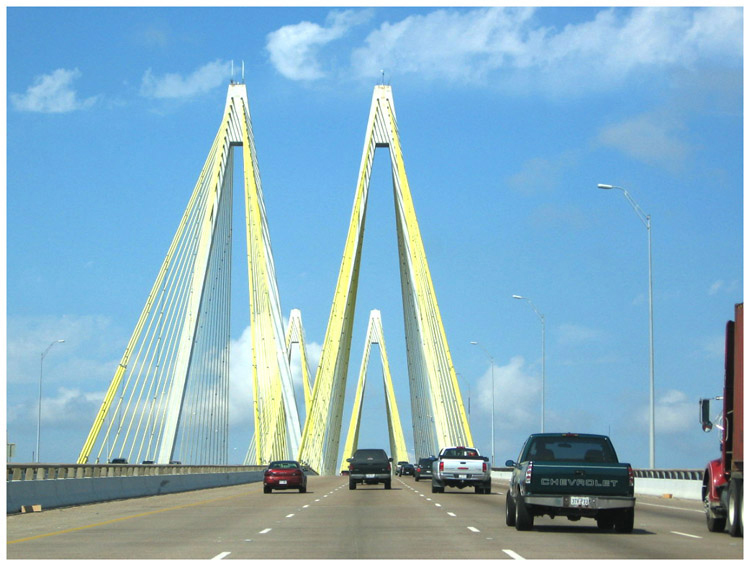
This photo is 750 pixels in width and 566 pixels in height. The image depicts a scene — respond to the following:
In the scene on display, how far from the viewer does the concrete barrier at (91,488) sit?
31781mm

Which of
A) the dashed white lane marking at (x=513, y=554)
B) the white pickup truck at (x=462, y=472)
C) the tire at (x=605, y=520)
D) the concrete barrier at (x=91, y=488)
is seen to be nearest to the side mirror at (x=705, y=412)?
the tire at (x=605, y=520)

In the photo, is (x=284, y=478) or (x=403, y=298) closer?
(x=284, y=478)

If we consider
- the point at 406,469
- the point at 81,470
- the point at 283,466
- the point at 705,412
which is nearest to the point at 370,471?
the point at 283,466

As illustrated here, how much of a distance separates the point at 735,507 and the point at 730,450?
116 cm

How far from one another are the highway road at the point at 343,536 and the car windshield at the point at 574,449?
1.28m

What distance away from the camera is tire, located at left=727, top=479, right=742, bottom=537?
21.0 m

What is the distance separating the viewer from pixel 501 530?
23.1 meters

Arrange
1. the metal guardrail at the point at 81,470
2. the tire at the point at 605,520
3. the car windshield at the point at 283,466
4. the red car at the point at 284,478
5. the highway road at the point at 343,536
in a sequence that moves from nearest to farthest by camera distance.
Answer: the highway road at the point at 343,536 → the tire at the point at 605,520 → the metal guardrail at the point at 81,470 → the red car at the point at 284,478 → the car windshield at the point at 283,466

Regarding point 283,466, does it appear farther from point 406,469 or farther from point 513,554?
point 406,469

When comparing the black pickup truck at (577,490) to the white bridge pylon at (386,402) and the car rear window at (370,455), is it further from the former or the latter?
the white bridge pylon at (386,402)

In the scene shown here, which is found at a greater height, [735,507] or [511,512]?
[735,507]

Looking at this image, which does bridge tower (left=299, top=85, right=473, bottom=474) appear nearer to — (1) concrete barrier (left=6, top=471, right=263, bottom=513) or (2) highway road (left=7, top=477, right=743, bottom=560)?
(1) concrete barrier (left=6, top=471, right=263, bottom=513)

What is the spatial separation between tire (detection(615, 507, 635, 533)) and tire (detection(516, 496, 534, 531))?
1.46m

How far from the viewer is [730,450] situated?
22062 millimetres
